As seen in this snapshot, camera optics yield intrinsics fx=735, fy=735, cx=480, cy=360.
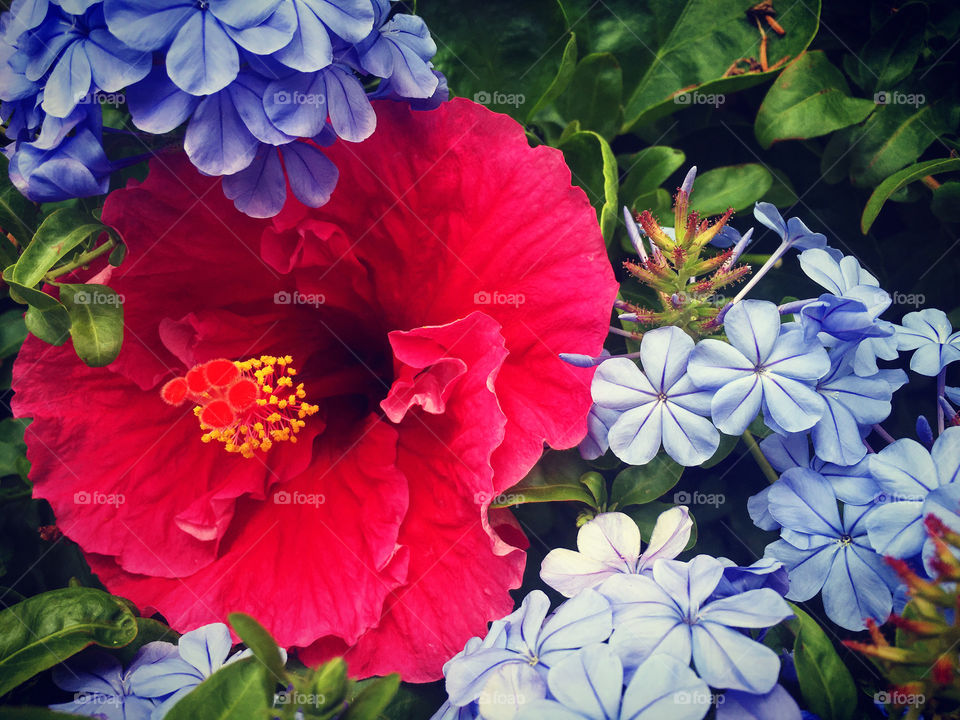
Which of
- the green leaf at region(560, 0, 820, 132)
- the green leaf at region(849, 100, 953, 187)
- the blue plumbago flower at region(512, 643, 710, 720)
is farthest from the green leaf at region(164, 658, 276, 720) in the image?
the green leaf at region(849, 100, 953, 187)

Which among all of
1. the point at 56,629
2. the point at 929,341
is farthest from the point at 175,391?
the point at 929,341

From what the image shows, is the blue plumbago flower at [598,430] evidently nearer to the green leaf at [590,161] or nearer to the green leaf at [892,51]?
the green leaf at [590,161]

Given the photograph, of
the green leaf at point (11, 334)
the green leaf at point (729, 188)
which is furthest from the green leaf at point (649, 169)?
the green leaf at point (11, 334)

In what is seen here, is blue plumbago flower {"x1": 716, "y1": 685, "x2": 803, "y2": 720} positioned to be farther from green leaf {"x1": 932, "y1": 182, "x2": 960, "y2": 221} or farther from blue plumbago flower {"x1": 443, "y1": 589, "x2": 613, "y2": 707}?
green leaf {"x1": 932, "y1": 182, "x2": 960, "y2": 221}

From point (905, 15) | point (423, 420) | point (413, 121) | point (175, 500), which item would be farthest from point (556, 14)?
point (175, 500)

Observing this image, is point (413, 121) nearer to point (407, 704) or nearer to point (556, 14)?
point (556, 14)

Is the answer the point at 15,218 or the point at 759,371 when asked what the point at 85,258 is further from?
the point at 759,371
